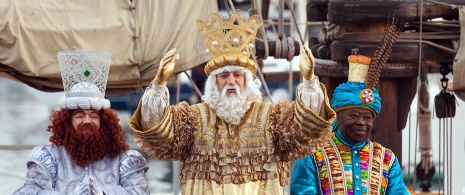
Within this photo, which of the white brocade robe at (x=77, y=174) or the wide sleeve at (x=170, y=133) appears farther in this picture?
the white brocade robe at (x=77, y=174)

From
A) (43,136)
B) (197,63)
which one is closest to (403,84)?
(197,63)

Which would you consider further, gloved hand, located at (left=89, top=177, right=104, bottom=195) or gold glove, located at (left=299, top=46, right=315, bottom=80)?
gloved hand, located at (left=89, top=177, right=104, bottom=195)

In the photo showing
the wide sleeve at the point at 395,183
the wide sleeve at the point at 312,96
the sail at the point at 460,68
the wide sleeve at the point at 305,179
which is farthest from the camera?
the sail at the point at 460,68

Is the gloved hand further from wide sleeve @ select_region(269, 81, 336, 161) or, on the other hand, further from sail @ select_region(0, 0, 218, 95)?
sail @ select_region(0, 0, 218, 95)

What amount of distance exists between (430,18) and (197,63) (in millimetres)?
1665

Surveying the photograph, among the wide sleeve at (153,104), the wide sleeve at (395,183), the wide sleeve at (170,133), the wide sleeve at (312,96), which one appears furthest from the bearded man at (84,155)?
the wide sleeve at (395,183)

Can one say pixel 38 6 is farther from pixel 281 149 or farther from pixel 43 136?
pixel 43 136

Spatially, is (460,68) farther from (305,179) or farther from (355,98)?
(305,179)

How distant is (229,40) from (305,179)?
0.82m

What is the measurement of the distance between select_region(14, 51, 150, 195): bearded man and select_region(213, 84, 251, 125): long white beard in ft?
1.53

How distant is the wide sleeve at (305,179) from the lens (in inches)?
304

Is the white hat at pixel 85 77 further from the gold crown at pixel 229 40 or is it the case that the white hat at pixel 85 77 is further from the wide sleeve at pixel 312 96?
the wide sleeve at pixel 312 96

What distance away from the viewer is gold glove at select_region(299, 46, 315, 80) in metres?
7.06

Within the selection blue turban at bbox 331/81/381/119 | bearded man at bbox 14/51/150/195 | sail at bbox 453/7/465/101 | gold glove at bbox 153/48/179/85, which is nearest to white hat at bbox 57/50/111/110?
bearded man at bbox 14/51/150/195
